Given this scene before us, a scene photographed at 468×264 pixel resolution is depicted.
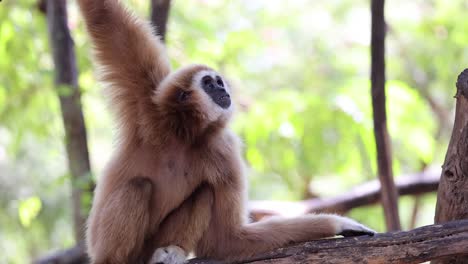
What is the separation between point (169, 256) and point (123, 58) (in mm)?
1633

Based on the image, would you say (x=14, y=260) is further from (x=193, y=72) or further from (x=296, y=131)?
(x=193, y=72)

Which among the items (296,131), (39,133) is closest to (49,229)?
(39,133)

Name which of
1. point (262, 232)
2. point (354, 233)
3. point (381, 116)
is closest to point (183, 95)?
point (262, 232)

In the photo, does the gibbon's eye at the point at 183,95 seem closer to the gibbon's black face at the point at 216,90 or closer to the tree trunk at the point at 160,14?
the gibbon's black face at the point at 216,90

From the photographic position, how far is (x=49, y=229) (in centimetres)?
1034

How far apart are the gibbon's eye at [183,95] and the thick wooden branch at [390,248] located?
1.54 meters

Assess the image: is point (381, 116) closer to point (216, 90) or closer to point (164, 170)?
point (216, 90)

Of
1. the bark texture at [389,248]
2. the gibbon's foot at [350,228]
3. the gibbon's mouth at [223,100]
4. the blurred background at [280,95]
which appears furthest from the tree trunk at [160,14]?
the bark texture at [389,248]

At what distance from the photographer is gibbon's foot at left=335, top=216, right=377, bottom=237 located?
436 cm

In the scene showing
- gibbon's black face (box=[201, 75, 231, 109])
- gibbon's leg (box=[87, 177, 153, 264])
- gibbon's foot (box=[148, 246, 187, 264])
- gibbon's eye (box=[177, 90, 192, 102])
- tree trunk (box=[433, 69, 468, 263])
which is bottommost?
gibbon's foot (box=[148, 246, 187, 264])

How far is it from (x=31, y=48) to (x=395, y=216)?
488cm

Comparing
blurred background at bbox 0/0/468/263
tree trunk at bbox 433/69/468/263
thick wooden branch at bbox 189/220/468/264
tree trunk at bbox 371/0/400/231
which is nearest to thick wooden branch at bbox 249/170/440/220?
blurred background at bbox 0/0/468/263

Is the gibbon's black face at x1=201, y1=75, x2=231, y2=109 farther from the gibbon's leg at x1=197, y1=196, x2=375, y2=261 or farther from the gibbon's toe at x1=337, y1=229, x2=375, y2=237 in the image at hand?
the gibbon's toe at x1=337, y1=229, x2=375, y2=237

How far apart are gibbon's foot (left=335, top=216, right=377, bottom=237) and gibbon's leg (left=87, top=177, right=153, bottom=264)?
4.76 ft
